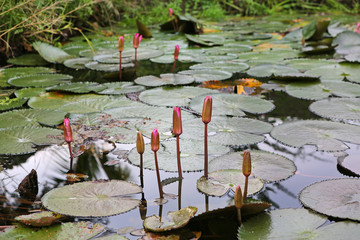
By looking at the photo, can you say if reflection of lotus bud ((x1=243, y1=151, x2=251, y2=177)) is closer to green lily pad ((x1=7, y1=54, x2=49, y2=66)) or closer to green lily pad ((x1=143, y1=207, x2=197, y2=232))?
green lily pad ((x1=143, y1=207, x2=197, y2=232))

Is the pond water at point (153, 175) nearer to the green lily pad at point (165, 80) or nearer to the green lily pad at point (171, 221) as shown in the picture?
the green lily pad at point (171, 221)

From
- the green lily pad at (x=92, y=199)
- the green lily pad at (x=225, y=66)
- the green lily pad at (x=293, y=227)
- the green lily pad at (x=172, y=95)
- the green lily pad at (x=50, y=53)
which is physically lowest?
the green lily pad at (x=293, y=227)

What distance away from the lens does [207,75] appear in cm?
280

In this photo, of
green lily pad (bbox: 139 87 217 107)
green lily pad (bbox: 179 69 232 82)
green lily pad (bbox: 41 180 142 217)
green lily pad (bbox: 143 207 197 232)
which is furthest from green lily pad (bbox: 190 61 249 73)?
green lily pad (bbox: 143 207 197 232)

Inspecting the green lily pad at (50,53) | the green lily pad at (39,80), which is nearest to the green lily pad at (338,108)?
the green lily pad at (39,80)

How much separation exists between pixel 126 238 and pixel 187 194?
0.31 meters

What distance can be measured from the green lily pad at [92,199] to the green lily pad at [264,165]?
340 mm

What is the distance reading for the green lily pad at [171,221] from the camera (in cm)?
108

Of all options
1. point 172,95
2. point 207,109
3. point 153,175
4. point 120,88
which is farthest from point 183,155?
point 120,88

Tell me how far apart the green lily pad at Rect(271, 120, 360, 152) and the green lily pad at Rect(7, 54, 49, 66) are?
2310 millimetres

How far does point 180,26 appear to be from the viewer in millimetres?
4941

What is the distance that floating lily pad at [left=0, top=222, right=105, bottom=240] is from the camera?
1.08 m

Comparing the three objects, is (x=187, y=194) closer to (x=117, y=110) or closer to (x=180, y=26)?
(x=117, y=110)

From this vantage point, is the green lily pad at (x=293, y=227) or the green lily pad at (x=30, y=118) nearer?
the green lily pad at (x=293, y=227)
